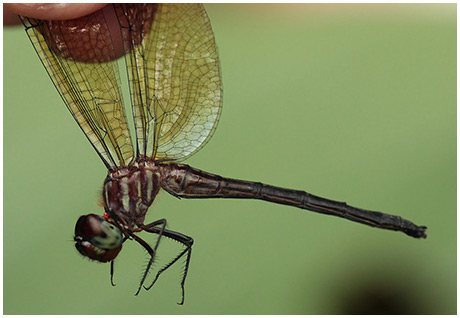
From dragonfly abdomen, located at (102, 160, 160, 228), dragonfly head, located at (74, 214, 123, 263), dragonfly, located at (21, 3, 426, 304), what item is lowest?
dragonfly head, located at (74, 214, 123, 263)

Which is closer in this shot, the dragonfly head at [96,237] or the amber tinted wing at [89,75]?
the dragonfly head at [96,237]

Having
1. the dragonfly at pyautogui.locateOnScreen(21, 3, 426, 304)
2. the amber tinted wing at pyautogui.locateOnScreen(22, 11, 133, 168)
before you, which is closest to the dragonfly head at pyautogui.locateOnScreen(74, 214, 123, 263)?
the dragonfly at pyautogui.locateOnScreen(21, 3, 426, 304)

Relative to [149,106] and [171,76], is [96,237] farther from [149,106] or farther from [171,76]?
[171,76]

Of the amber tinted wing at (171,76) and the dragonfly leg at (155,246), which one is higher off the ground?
the amber tinted wing at (171,76)

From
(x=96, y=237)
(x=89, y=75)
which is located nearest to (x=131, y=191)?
Result: (x=96, y=237)

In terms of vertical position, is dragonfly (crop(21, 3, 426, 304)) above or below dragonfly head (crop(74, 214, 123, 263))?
above

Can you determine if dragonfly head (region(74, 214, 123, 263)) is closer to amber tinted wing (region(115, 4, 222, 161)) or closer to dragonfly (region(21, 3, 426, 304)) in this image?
dragonfly (region(21, 3, 426, 304))

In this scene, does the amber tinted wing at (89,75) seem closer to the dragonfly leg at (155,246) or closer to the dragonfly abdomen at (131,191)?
the dragonfly abdomen at (131,191)

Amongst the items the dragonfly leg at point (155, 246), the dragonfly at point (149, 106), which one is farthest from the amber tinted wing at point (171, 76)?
the dragonfly leg at point (155, 246)

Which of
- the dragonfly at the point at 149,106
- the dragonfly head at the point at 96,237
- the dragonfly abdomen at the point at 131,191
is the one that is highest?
the dragonfly at the point at 149,106
